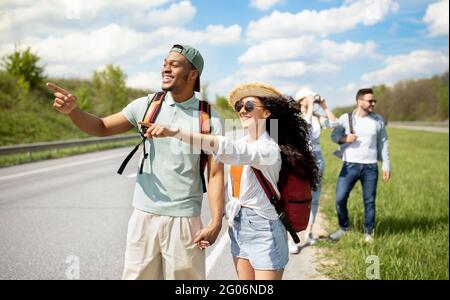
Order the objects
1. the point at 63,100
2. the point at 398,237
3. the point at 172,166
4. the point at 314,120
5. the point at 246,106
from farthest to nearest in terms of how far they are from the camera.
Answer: the point at 314,120 → the point at 398,237 → the point at 246,106 → the point at 172,166 → the point at 63,100

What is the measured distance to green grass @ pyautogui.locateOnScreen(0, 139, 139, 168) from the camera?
11.6 m

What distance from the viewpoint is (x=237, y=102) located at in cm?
212

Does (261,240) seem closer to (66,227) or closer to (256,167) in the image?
(256,167)

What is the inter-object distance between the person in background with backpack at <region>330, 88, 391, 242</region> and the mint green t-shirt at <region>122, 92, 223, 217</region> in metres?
3.36

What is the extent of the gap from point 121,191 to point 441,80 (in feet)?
276

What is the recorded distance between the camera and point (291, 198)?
7.15ft

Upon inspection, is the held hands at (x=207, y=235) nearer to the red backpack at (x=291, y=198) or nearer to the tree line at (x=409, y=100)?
the red backpack at (x=291, y=198)

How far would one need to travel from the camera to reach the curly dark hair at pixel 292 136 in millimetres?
2152

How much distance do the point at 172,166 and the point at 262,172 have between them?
22.3 inches

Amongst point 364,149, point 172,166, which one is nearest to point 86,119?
point 172,166

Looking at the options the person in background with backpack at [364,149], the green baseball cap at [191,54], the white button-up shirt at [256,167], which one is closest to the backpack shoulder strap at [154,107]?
the green baseball cap at [191,54]
